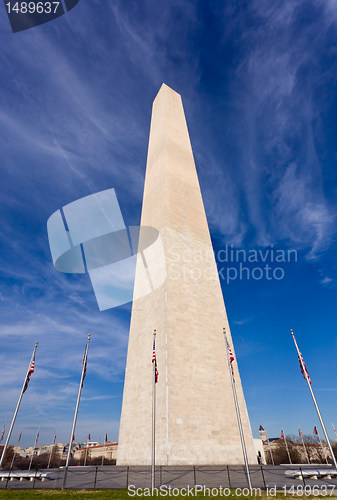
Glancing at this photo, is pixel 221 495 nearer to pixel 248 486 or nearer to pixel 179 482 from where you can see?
pixel 248 486

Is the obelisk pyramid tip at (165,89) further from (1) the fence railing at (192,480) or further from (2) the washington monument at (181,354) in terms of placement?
(1) the fence railing at (192,480)

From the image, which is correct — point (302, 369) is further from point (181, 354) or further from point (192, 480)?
point (181, 354)

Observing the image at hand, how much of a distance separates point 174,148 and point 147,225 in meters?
12.4

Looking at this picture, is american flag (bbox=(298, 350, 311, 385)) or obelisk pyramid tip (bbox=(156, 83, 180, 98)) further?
obelisk pyramid tip (bbox=(156, 83, 180, 98))

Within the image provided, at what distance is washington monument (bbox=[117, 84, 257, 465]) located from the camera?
1823cm

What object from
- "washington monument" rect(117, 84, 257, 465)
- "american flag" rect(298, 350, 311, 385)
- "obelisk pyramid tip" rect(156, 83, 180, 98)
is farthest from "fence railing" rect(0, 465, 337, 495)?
"obelisk pyramid tip" rect(156, 83, 180, 98)

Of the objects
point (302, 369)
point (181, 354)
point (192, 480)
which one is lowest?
point (192, 480)

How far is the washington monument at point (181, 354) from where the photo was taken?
1823 centimetres

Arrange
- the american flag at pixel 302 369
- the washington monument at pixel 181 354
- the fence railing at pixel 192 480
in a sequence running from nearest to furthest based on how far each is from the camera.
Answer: the fence railing at pixel 192 480 → the american flag at pixel 302 369 → the washington monument at pixel 181 354

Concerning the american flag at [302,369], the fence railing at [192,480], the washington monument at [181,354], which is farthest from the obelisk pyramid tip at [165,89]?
the fence railing at [192,480]

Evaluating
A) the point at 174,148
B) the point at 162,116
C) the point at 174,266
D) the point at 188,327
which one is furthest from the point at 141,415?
the point at 162,116

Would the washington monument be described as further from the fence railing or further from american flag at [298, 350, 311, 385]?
american flag at [298, 350, 311, 385]

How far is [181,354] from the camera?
68.0 ft

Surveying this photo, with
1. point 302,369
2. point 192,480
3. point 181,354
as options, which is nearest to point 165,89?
point 181,354
